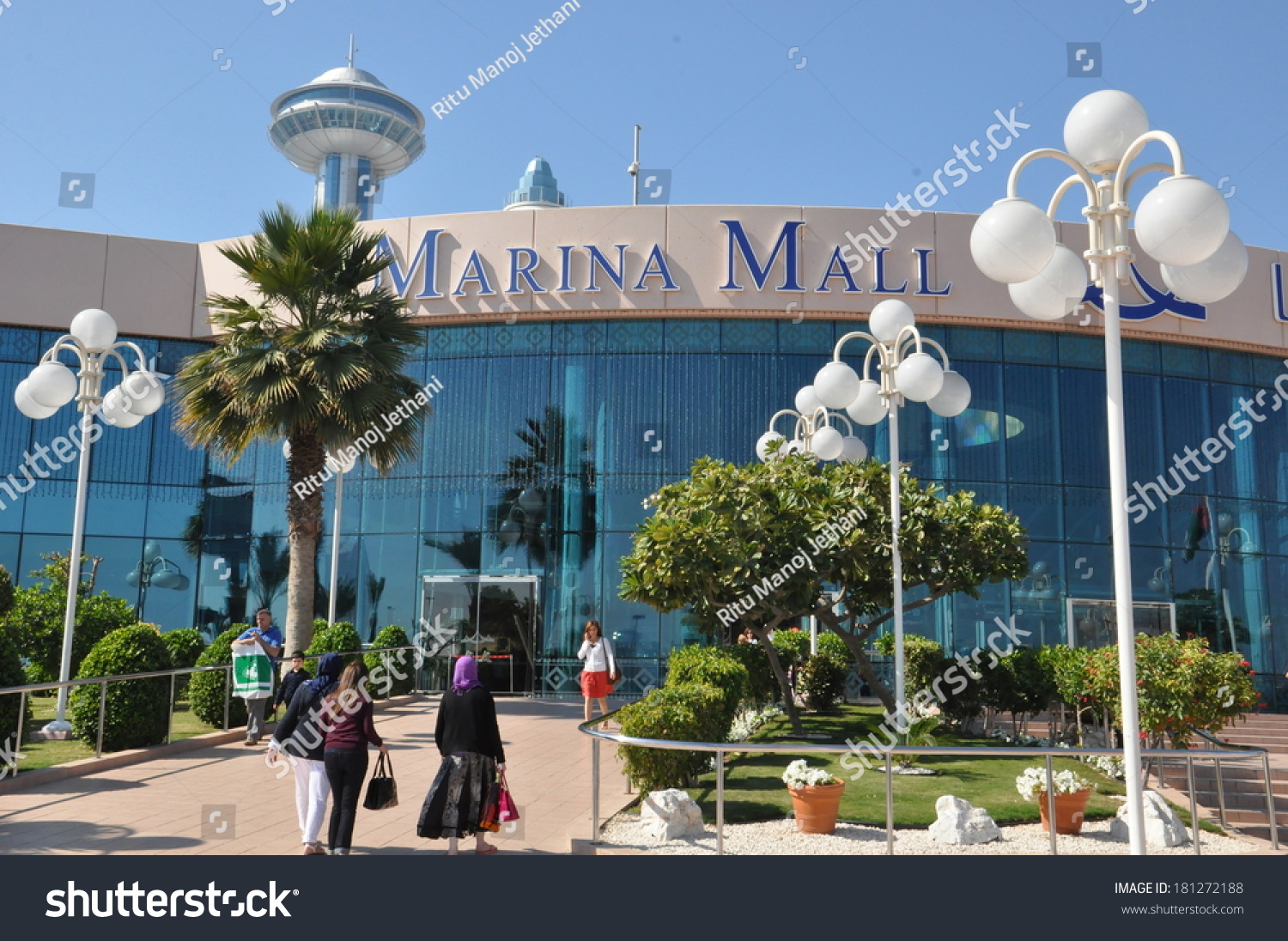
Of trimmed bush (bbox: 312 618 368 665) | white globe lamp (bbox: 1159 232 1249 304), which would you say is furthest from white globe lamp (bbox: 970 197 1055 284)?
trimmed bush (bbox: 312 618 368 665)

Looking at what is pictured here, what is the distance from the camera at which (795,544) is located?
13.0 metres

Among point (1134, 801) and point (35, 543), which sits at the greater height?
point (35, 543)

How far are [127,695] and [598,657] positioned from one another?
6.22 meters

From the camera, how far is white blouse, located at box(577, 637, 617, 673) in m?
15.0

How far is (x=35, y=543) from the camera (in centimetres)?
2366

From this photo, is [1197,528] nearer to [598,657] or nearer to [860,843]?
[598,657]

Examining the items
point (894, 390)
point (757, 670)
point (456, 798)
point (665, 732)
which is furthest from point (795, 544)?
point (456, 798)

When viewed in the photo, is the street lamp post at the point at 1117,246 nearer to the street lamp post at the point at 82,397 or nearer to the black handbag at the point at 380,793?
the black handbag at the point at 380,793

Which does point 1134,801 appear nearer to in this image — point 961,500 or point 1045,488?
point 961,500

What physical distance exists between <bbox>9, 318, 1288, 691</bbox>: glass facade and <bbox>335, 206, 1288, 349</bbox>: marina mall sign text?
569 mm

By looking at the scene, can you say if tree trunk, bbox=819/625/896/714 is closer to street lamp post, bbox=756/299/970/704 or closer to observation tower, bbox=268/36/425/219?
street lamp post, bbox=756/299/970/704
